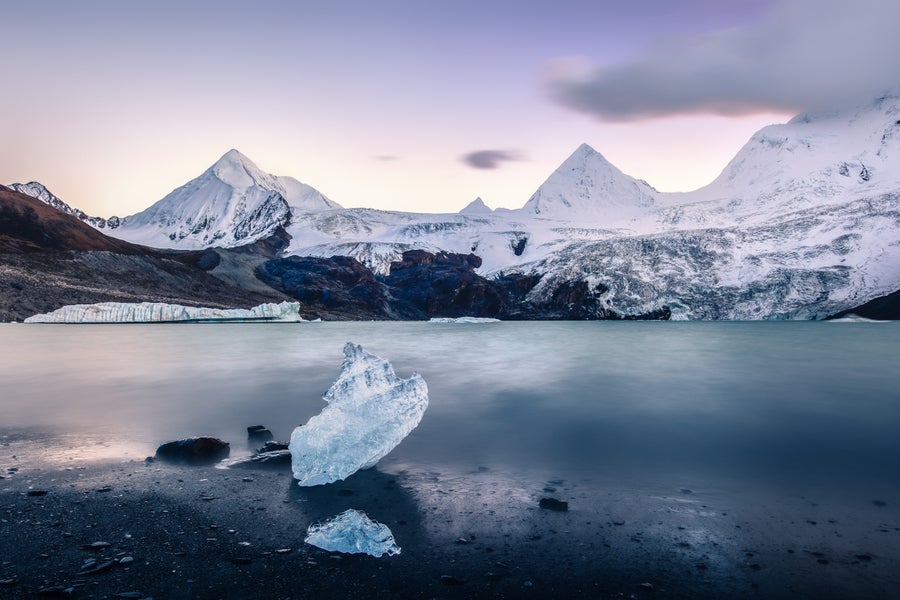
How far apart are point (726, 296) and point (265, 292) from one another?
116 meters

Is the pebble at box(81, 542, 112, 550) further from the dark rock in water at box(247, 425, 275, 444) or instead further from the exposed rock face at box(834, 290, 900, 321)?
the exposed rock face at box(834, 290, 900, 321)

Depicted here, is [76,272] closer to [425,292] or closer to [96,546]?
[425,292]

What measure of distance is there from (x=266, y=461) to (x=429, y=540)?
5.01 m

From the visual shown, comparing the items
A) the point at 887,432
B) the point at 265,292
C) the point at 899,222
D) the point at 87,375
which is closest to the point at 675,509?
the point at 887,432

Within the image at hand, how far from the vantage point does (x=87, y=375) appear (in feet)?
83.8

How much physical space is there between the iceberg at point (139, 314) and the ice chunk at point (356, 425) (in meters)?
91.2

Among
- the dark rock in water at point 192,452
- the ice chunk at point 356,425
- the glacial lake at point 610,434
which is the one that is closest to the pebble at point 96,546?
the ice chunk at point 356,425

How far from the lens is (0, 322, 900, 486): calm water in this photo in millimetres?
11219

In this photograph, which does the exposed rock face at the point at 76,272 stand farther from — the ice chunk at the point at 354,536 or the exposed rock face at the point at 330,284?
the ice chunk at the point at 354,536

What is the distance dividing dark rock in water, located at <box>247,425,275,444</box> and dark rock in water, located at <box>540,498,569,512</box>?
7613 millimetres

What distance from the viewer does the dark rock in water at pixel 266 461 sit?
34.0ft

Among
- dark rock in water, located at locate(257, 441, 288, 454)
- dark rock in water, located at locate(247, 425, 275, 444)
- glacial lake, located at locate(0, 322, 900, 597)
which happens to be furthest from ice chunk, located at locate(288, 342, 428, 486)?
dark rock in water, located at locate(247, 425, 275, 444)

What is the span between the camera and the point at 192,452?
35.5ft

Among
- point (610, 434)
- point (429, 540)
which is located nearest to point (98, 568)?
point (429, 540)
